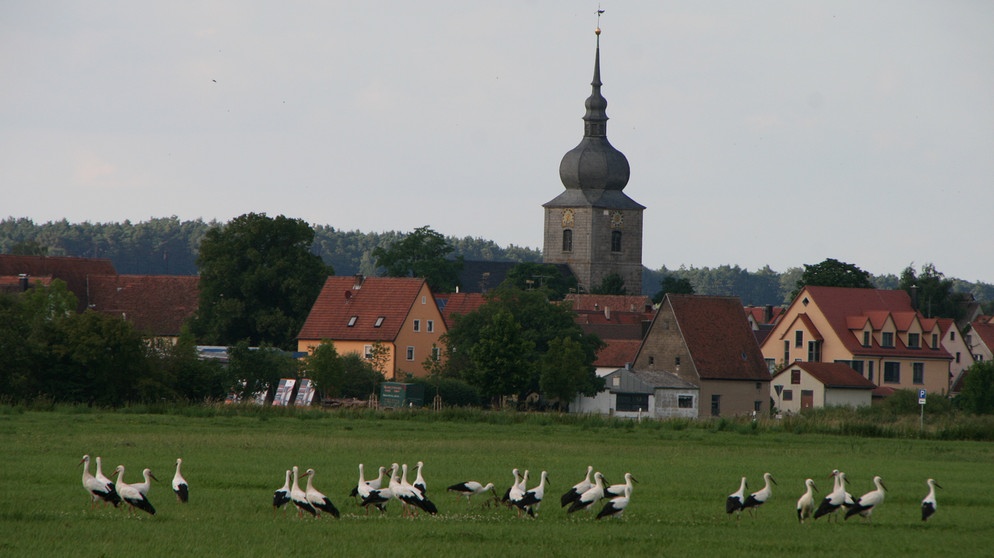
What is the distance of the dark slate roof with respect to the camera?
371ft

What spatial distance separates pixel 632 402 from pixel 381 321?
43.4ft

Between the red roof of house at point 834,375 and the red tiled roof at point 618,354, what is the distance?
9958 millimetres

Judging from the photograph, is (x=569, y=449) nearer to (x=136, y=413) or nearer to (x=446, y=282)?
(x=136, y=413)

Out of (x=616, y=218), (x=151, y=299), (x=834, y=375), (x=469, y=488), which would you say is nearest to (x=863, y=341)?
(x=834, y=375)

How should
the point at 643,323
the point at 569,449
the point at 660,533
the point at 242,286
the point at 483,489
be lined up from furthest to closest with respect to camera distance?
the point at 643,323 < the point at 242,286 < the point at 569,449 < the point at 483,489 < the point at 660,533

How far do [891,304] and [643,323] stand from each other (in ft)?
53.9

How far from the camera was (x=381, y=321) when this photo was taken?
7825cm

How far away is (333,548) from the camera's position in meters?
18.8

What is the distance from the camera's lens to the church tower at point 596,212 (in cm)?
15525

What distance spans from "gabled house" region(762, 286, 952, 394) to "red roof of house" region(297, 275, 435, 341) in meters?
22.9

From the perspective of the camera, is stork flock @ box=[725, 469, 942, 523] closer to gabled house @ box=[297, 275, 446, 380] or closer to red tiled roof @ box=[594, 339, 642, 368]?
gabled house @ box=[297, 275, 446, 380]

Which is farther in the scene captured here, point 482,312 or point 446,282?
point 446,282

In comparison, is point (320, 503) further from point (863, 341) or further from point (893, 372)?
point (893, 372)

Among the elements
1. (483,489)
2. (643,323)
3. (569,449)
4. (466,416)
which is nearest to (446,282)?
(643,323)
